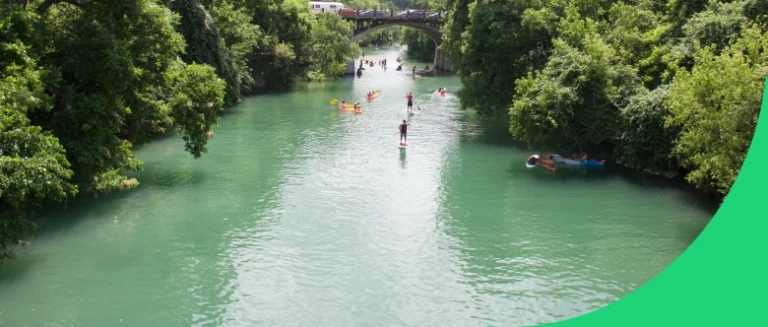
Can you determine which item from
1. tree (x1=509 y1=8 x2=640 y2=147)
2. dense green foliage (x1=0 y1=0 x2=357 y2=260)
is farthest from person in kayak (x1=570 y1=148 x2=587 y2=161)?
dense green foliage (x1=0 y1=0 x2=357 y2=260)

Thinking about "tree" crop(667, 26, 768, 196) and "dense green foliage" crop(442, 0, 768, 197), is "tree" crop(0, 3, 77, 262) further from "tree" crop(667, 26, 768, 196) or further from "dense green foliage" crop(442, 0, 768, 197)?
"dense green foliage" crop(442, 0, 768, 197)

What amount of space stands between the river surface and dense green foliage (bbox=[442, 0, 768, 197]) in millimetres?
2063

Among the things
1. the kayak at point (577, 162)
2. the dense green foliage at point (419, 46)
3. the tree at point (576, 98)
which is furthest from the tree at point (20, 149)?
the dense green foliage at point (419, 46)

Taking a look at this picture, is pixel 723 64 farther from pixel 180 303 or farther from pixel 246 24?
pixel 246 24

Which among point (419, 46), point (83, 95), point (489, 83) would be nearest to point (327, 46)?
point (489, 83)

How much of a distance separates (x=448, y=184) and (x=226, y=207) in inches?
360

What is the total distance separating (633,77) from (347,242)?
16695 mm

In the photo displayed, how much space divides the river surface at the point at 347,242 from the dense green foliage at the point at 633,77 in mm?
2063

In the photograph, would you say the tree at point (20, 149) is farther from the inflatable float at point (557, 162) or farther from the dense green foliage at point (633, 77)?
the inflatable float at point (557, 162)

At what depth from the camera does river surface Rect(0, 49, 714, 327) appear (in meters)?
17.2

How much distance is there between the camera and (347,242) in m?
21.9

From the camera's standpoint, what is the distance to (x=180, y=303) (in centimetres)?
1730

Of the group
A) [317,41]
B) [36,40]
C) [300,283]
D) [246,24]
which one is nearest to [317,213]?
[300,283]

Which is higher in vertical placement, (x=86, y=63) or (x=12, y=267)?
(x=86, y=63)
